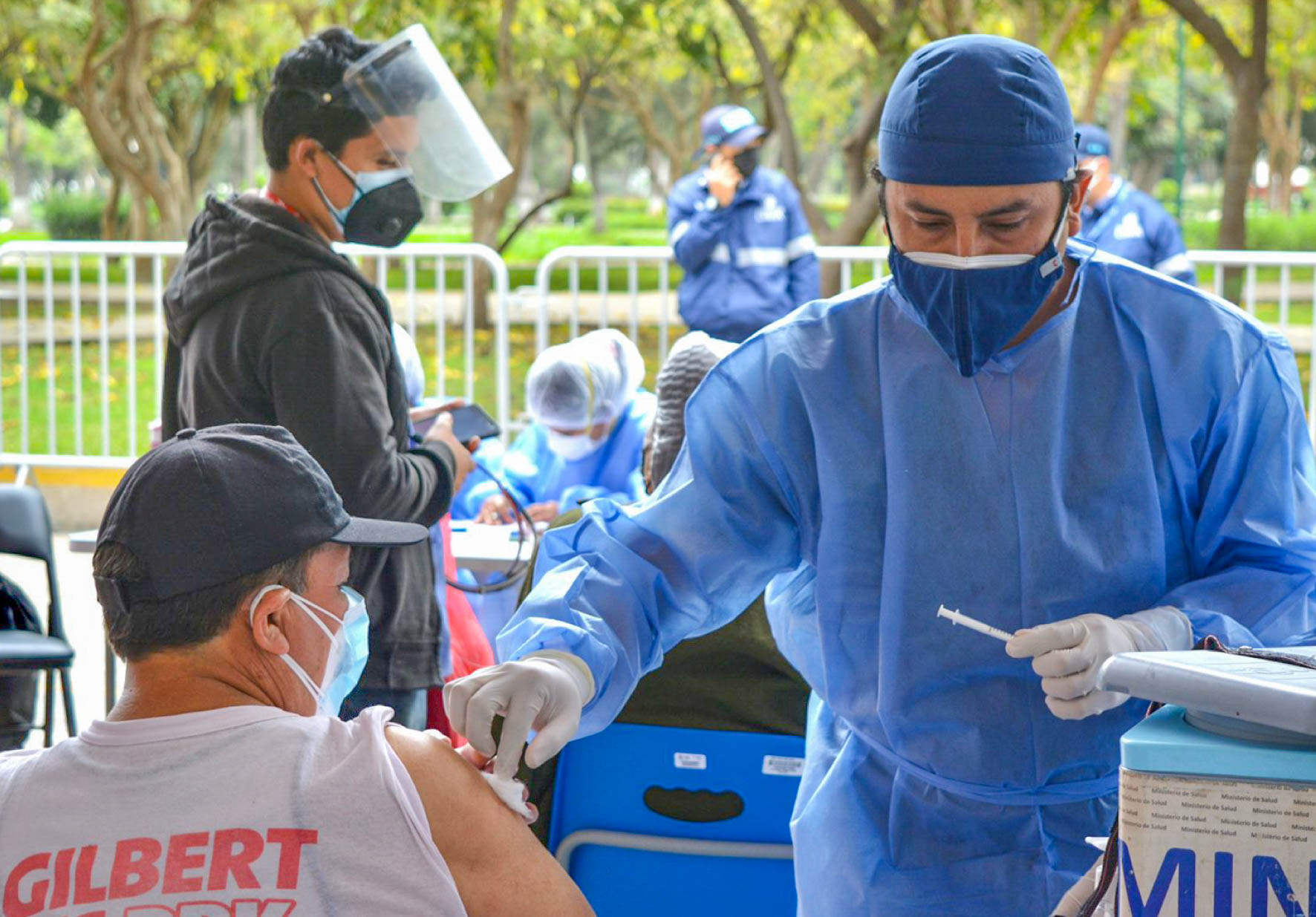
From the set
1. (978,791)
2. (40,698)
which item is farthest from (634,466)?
(978,791)

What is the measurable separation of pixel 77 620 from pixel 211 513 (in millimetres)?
5164

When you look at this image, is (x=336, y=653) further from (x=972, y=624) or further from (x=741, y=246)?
(x=741, y=246)

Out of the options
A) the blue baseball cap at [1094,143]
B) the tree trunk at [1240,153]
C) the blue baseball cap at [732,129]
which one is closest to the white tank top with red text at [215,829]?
the blue baseball cap at [732,129]

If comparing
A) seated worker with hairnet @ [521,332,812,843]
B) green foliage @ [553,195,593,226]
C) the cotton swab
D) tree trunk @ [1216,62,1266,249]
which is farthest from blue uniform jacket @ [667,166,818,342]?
green foliage @ [553,195,593,226]

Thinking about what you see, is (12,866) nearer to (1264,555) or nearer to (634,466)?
(1264,555)

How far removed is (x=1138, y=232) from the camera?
278 inches

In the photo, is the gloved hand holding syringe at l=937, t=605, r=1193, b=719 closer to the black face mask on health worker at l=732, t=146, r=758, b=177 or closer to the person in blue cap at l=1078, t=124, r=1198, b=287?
the person in blue cap at l=1078, t=124, r=1198, b=287

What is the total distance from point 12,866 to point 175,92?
21.6m

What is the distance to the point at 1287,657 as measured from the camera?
1262 millimetres

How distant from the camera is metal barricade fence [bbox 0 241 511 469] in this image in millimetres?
6898

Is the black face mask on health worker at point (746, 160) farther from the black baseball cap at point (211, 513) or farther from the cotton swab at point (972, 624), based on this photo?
the cotton swab at point (972, 624)

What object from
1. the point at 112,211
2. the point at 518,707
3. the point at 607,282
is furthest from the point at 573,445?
the point at 112,211

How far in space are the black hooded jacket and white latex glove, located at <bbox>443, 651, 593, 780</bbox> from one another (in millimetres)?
1149

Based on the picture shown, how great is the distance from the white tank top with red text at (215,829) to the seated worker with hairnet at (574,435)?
287cm
